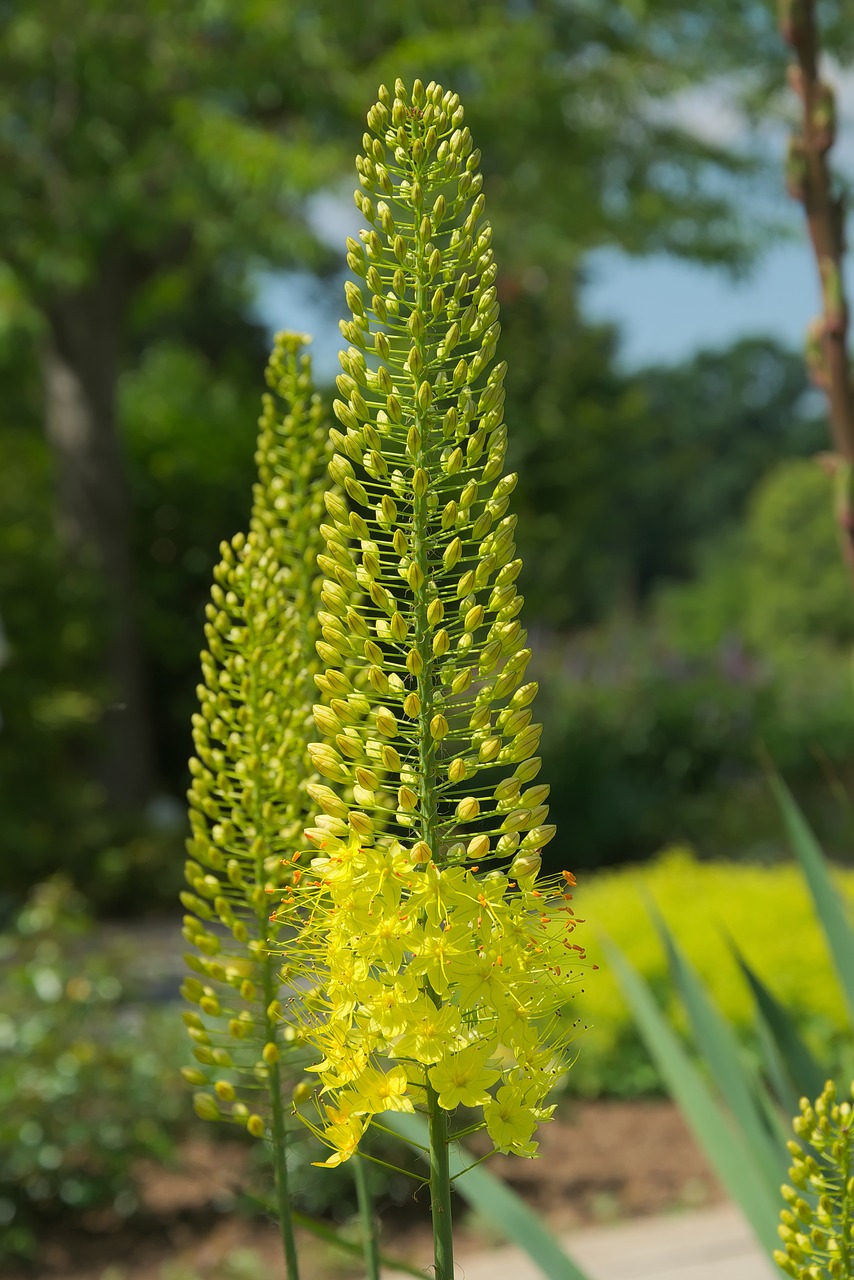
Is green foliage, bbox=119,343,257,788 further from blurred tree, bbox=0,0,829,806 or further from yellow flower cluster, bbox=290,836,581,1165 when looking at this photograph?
yellow flower cluster, bbox=290,836,581,1165

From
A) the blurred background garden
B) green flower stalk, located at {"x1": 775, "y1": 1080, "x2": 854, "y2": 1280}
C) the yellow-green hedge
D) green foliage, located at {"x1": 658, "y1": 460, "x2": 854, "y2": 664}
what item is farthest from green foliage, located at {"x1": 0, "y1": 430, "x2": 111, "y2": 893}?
green foliage, located at {"x1": 658, "y1": 460, "x2": 854, "y2": 664}

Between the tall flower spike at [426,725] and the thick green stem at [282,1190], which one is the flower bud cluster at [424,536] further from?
the thick green stem at [282,1190]

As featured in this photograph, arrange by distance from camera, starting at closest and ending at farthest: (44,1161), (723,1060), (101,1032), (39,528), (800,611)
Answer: (723,1060) < (44,1161) < (101,1032) < (39,528) < (800,611)

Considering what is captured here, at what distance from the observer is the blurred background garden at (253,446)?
794cm

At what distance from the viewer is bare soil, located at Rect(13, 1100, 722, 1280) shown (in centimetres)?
534

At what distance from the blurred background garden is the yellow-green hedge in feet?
0.06

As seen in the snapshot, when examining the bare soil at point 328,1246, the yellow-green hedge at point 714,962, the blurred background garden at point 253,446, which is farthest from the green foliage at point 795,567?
the bare soil at point 328,1246

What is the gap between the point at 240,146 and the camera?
10867 millimetres

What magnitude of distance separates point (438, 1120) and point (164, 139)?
41.8 feet

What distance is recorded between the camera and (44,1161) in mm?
5441

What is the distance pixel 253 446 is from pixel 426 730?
1464 centimetres

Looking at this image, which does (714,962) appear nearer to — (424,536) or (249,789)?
(249,789)

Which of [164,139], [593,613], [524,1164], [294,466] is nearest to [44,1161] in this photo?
[524,1164]

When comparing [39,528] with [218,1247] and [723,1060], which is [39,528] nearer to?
[218,1247]
